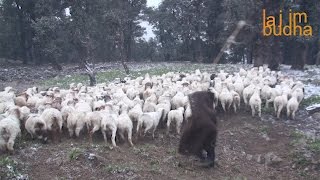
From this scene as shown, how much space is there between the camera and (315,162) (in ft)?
36.3

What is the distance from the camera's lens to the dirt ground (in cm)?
960

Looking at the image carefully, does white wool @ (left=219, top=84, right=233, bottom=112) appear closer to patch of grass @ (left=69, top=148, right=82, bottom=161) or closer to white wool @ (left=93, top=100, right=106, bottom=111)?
white wool @ (left=93, top=100, right=106, bottom=111)

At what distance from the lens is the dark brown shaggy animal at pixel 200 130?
10102 mm

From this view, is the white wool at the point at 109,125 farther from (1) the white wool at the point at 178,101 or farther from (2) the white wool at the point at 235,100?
(2) the white wool at the point at 235,100

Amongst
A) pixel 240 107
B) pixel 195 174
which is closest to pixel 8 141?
pixel 195 174

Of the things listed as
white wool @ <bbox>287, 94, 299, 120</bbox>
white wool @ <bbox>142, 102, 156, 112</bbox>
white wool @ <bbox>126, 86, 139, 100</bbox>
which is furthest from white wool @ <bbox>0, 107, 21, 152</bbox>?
white wool @ <bbox>287, 94, 299, 120</bbox>

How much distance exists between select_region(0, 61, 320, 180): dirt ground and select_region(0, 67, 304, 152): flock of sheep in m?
0.36

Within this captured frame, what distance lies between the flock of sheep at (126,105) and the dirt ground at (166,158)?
1.17ft

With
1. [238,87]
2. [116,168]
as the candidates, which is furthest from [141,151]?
[238,87]

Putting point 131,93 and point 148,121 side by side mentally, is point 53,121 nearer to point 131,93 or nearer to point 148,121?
point 148,121

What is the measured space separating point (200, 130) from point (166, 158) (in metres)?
1.20

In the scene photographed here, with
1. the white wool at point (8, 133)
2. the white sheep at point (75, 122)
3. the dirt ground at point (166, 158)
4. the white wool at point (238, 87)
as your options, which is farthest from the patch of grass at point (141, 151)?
the white wool at point (238, 87)

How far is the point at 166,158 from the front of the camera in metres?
10.7

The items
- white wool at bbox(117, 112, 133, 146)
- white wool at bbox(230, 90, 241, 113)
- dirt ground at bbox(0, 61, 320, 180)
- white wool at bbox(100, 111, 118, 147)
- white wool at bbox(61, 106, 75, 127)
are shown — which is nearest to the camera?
dirt ground at bbox(0, 61, 320, 180)
